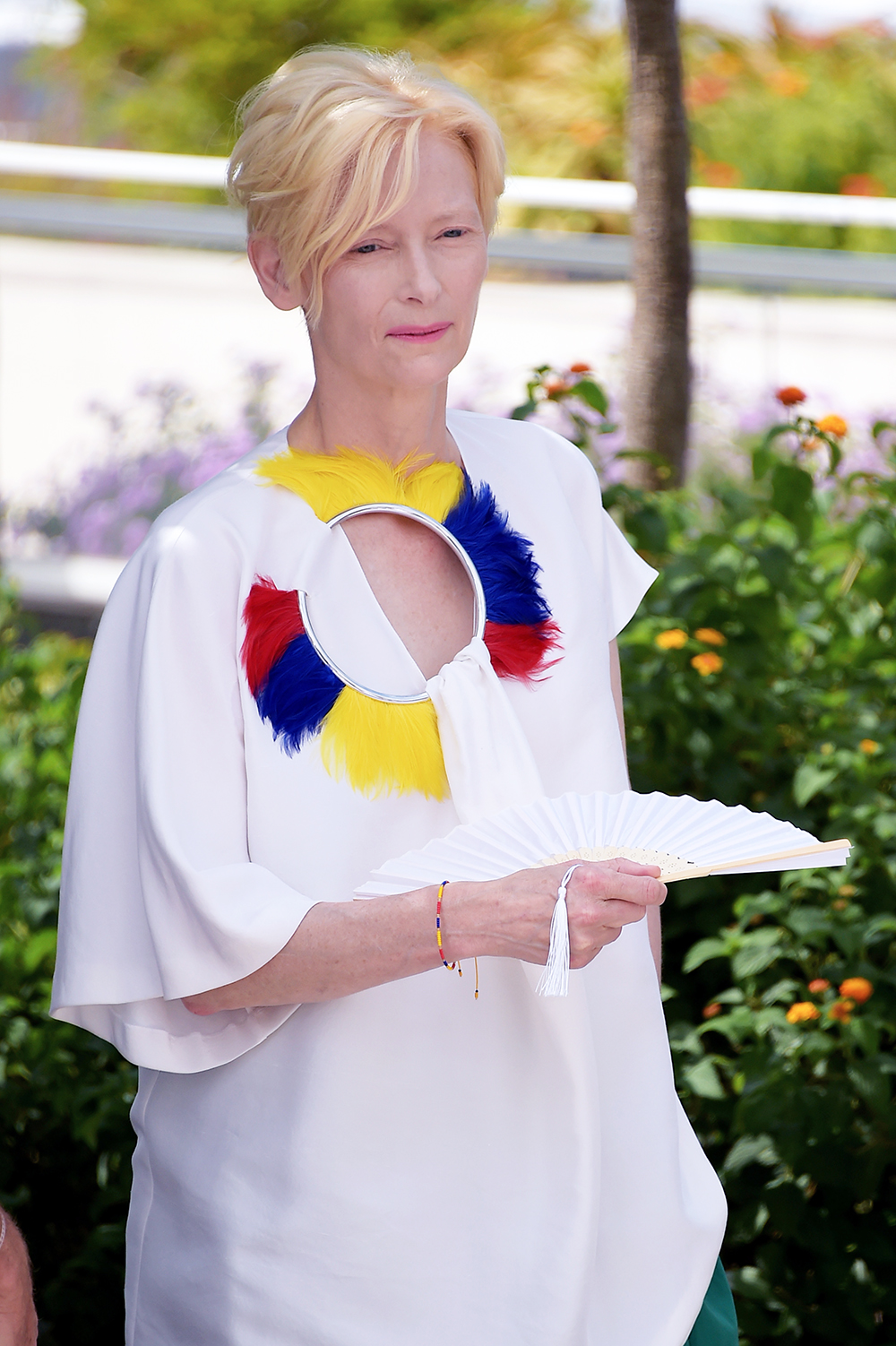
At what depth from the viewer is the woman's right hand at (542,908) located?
1.32m

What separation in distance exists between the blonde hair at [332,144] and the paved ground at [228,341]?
3.80m

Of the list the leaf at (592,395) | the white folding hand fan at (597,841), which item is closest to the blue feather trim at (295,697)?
the white folding hand fan at (597,841)

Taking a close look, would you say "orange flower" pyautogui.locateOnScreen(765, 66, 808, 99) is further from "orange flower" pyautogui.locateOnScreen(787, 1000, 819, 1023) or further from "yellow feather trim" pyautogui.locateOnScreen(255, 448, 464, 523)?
"yellow feather trim" pyautogui.locateOnScreen(255, 448, 464, 523)

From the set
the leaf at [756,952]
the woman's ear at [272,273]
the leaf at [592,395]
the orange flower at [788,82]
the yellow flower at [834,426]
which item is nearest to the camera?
the woman's ear at [272,273]

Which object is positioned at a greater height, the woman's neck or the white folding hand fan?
the woman's neck

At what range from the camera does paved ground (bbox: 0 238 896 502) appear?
5531 millimetres

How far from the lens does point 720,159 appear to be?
11.5m

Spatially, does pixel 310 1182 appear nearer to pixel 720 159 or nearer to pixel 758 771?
pixel 758 771

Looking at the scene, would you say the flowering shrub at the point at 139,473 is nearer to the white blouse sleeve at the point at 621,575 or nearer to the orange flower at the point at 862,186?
the white blouse sleeve at the point at 621,575

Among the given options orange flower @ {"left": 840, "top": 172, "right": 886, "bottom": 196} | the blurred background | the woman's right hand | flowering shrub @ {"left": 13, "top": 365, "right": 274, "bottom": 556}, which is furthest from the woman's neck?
orange flower @ {"left": 840, "top": 172, "right": 886, "bottom": 196}

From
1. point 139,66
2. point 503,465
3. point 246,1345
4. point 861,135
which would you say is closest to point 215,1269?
point 246,1345

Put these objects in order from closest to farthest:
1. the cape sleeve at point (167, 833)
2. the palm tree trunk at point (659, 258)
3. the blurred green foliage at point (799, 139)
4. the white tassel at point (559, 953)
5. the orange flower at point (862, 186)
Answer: the white tassel at point (559, 953) < the cape sleeve at point (167, 833) < the palm tree trunk at point (659, 258) < the blurred green foliage at point (799, 139) < the orange flower at point (862, 186)

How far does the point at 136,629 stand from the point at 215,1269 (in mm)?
649

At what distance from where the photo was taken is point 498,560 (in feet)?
5.36
